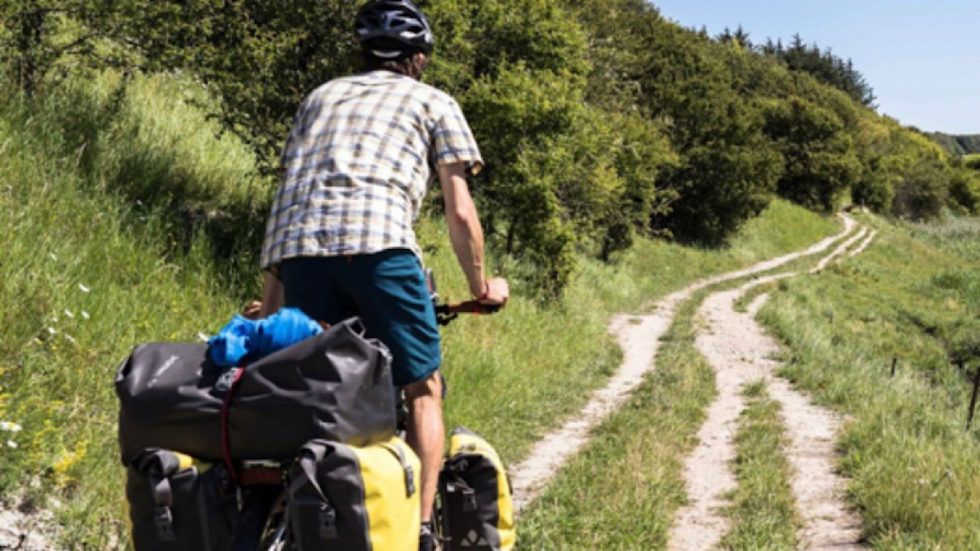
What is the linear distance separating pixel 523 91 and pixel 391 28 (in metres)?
11.9

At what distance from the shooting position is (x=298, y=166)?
10.0 ft

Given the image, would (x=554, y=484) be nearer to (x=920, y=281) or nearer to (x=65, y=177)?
(x=65, y=177)

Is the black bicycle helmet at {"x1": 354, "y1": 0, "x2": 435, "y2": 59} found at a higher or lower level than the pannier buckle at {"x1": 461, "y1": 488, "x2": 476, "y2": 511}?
higher

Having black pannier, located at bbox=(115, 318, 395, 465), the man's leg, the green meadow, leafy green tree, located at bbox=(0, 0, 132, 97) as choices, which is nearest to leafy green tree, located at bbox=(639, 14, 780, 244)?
the green meadow

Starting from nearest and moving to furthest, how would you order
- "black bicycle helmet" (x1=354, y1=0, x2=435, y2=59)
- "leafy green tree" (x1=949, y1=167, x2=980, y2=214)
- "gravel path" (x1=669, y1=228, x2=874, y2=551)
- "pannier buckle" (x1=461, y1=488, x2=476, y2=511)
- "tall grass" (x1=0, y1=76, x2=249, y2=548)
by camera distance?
"black bicycle helmet" (x1=354, y1=0, x2=435, y2=59)
"pannier buckle" (x1=461, y1=488, x2=476, y2=511)
"tall grass" (x1=0, y1=76, x2=249, y2=548)
"gravel path" (x1=669, y1=228, x2=874, y2=551)
"leafy green tree" (x1=949, y1=167, x2=980, y2=214)

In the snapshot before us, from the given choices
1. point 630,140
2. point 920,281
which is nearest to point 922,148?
point 920,281

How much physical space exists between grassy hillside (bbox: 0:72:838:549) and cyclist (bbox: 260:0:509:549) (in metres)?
1.34

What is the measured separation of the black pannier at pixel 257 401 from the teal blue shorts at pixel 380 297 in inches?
20.0

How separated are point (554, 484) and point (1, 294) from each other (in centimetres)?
373

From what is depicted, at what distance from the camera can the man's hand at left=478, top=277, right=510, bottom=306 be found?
10.6ft

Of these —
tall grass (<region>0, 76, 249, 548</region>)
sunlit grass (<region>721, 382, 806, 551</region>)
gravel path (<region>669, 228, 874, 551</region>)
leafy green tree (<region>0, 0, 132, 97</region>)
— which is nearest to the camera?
tall grass (<region>0, 76, 249, 548</region>)

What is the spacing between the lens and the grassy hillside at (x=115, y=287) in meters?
3.80

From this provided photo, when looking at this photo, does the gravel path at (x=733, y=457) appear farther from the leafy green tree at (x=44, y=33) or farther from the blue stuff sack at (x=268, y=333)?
the leafy green tree at (x=44, y=33)

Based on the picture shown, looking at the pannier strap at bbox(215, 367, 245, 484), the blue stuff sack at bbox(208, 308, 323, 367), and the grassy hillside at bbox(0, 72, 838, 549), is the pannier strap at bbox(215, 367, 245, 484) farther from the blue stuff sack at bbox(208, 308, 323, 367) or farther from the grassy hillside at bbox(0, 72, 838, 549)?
the grassy hillside at bbox(0, 72, 838, 549)
